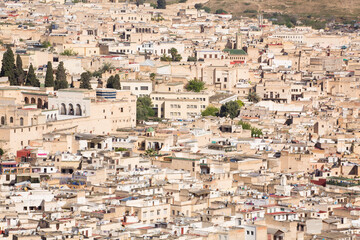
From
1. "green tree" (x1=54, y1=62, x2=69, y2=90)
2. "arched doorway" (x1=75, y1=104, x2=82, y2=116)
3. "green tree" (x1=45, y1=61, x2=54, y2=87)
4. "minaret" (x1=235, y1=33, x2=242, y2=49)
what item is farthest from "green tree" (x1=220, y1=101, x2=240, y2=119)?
"minaret" (x1=235, y1=33, x2=242, y2=49)

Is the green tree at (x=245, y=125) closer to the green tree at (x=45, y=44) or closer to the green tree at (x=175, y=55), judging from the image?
the green tree at (x=175, y=55)

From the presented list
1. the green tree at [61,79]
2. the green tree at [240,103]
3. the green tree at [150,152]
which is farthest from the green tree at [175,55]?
the green tree at [150,152]

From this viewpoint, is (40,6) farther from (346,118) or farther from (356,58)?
(346,118)

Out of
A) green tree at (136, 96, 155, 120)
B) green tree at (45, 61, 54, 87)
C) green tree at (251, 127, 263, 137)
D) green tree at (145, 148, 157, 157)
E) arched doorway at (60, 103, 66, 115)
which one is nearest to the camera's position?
green tree at (145, 148, 157, 157)

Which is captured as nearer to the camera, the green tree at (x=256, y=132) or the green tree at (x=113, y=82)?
the green tree at (x=256, y=132)

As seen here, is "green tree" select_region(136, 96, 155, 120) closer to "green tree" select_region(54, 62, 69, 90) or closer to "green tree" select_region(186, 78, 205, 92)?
"green tree" select_region(54, 62, 69, 90)
